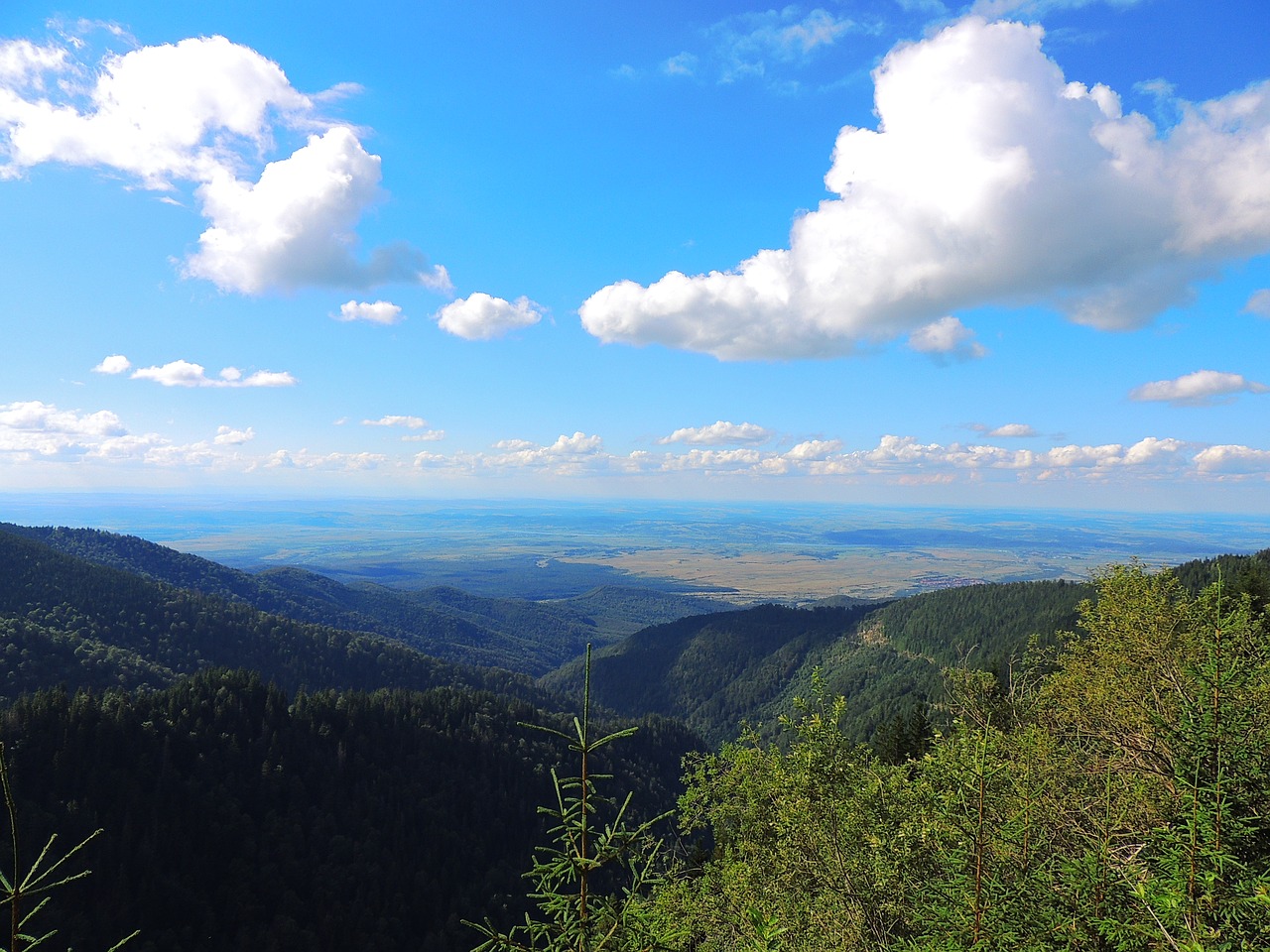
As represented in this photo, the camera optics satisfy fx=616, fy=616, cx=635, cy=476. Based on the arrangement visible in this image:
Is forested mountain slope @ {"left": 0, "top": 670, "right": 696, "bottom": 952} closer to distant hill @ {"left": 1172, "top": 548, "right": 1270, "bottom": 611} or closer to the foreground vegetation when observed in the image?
the foreground vegetation

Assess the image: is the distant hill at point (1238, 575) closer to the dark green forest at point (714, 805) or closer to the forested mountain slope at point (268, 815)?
the dark green forest at point (714, 805)

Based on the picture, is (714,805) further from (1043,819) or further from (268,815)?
(268,815)

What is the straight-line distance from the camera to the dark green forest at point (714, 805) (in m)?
10.3

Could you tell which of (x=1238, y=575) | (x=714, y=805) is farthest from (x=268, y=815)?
(x=1238, y=575)

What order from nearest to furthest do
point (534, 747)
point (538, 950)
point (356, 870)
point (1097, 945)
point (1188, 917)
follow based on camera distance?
point (538, 950) → point (1188, 917) → point (1097, 945) → point (356, 870) → point (534, 747)

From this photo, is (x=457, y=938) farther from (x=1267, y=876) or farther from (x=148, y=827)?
(x=1267, y=876)

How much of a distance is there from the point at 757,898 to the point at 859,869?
6.17 m

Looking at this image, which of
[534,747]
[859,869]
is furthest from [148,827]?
[859,869]

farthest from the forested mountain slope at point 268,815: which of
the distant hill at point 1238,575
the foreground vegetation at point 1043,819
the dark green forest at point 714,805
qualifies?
the distant hill at point 1238,575

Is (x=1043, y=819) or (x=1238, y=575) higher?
(x=1238, y=575)

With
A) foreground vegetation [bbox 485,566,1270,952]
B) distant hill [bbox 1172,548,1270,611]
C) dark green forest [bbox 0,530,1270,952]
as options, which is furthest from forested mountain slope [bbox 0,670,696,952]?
distant hill [bbox 1172,548,1270,611]

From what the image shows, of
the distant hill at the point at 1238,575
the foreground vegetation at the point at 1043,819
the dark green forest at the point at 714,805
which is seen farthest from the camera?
the distant hill at the point at 1238,575

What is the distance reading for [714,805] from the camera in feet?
100

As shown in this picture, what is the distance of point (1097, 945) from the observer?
36.3 ft
